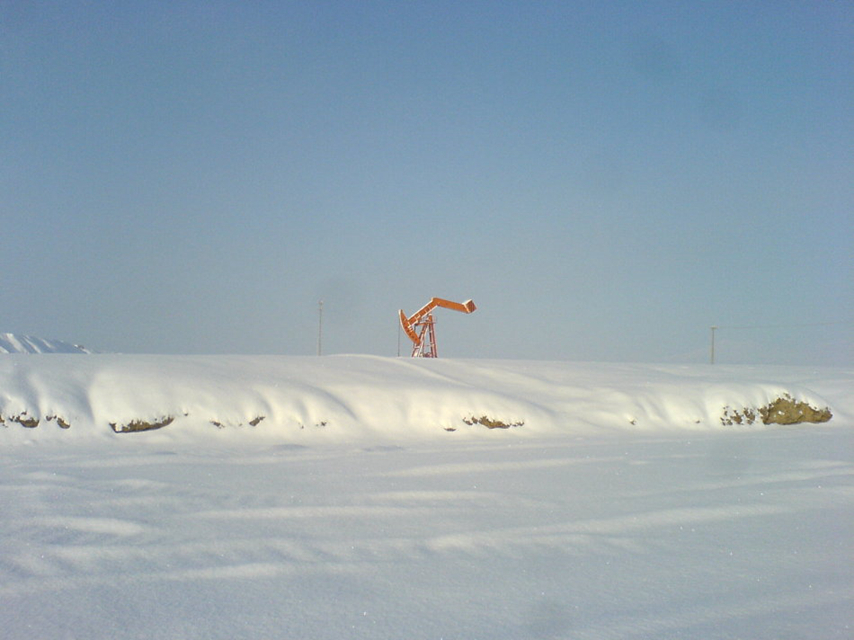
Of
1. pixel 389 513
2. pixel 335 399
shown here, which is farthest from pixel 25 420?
pixel 389 513

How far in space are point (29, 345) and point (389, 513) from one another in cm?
4070

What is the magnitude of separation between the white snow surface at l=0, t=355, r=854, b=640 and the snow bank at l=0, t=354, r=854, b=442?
40 millimetres

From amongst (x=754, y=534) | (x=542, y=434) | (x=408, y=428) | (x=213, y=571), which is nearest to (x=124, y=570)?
(x=213, y=571)

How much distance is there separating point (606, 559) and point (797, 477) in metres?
3.36

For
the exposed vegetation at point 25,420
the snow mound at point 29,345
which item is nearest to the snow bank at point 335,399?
the exposed vegetation at point 25,420

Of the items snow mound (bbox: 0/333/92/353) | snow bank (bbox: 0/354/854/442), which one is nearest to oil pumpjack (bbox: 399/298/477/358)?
snow bank (bbox: 0/354/854/442)

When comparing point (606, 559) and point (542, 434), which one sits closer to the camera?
point (606, 559)

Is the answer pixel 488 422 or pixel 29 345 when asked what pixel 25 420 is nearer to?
pixel 488 422

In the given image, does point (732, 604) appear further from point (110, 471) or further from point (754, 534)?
point (110, 471)

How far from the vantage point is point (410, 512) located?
4.06 meters

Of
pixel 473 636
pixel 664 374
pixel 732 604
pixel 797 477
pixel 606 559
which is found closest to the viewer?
pixel 473 636

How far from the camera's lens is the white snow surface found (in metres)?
2.51

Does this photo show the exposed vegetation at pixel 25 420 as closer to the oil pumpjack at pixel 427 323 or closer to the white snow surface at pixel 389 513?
the white snow surface at pixel 389 513

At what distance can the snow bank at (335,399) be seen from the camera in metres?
6.89
